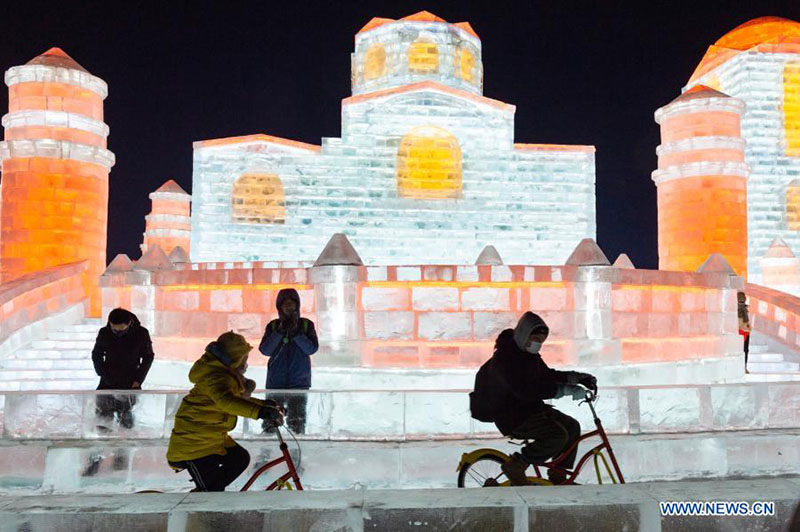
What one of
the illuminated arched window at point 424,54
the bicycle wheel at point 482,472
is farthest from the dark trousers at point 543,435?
the illuminated arched window at point 424,54

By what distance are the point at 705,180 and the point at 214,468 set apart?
17.6 metres

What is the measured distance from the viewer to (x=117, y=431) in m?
6.08

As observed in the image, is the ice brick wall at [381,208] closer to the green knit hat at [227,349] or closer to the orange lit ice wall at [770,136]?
the orange lit ice wall at [770,136]

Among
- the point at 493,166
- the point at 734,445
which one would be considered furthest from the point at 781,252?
the point at 734,445

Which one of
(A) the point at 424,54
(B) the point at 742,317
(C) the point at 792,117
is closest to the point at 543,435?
(B) the point at 742,317

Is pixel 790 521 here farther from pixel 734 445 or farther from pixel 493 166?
pixel 493 166

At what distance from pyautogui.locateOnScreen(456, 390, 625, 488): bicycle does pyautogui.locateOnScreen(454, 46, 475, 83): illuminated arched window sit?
19899mm

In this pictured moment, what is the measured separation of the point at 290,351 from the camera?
240 inches

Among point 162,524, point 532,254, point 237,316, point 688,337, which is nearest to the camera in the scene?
point 162,524

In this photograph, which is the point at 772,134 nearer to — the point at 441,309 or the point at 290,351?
the point at 441,309

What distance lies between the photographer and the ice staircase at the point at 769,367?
11.7m

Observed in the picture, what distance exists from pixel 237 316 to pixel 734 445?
22.6ft

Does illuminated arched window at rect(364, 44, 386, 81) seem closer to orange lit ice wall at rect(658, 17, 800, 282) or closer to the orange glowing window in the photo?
orange lit ice wall at rect(658, 17, 800, 282)

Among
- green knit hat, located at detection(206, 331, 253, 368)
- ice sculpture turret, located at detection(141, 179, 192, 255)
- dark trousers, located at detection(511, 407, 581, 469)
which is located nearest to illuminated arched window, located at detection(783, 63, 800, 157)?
dark trousers, located at detection(511, 407, 581, 469)
